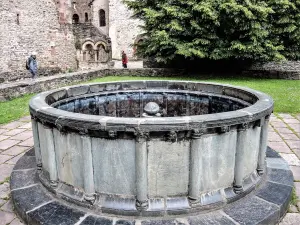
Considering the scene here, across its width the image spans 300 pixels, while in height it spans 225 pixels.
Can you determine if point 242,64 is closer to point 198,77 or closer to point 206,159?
point 198,77

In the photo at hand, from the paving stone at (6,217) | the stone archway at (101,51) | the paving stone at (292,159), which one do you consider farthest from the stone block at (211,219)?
the stone archway at (101,51)

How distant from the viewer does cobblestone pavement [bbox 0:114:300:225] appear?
3240 mm

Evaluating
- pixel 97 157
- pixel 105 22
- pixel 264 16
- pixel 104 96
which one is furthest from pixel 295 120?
pixel 105 22

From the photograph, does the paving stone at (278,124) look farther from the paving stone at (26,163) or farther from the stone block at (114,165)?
the paving stone at (26,163)

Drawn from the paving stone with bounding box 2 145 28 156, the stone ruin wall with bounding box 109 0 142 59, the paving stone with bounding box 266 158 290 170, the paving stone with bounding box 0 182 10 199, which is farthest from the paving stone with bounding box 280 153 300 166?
the stone ruin wall with bounding box 109 0 142 59

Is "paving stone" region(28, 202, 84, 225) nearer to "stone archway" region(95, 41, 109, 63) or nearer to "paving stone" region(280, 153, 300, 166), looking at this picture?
"paving stone" region(280, 153, 300, 166)

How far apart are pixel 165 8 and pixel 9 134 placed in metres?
11.4

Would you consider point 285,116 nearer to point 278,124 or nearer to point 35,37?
point 278,124

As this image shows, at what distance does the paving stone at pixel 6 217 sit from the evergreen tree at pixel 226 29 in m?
12.7

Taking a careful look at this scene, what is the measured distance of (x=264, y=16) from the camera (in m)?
14.3

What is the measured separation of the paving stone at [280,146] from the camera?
5137 mm

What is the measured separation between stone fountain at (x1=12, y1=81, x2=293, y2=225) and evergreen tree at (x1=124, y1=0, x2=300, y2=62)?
12083 mm

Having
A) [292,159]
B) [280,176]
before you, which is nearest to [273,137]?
[292,159]

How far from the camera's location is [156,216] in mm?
2873
